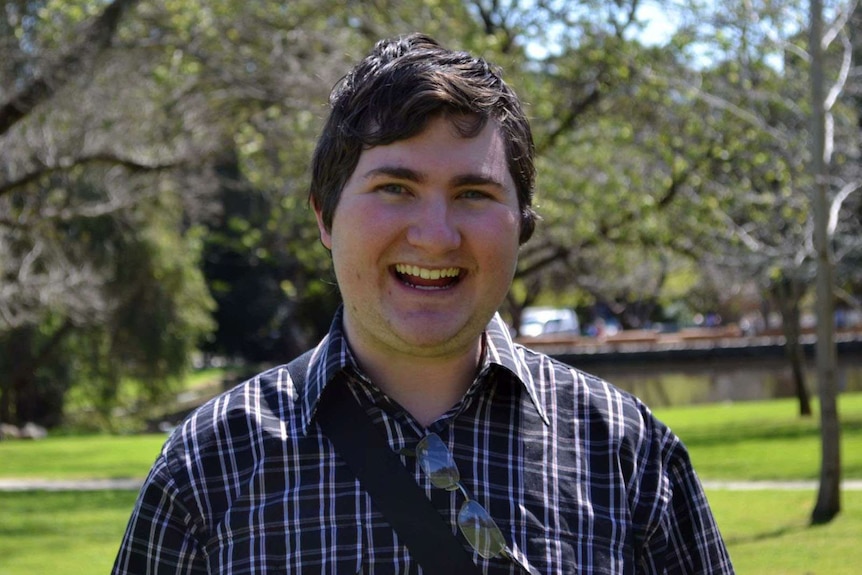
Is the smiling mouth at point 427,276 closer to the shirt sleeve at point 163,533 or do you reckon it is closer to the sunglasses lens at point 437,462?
the sunglasses lens at point 437,462

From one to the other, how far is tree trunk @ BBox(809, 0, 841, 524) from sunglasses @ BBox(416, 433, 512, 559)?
944cm

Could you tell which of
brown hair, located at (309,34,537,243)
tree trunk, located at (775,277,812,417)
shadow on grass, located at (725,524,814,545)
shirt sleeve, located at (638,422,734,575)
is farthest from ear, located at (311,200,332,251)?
tree trunk, located at (775,277,812,417)

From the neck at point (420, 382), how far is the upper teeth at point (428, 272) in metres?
0.15

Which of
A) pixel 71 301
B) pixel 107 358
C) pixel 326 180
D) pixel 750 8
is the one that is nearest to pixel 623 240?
pixel 750 8

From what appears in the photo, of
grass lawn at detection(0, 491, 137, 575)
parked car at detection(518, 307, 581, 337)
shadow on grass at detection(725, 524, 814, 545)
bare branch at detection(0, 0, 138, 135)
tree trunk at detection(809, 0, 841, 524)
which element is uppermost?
bare branch at detection(0, 0, 138, 135)

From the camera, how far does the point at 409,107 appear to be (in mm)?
2184

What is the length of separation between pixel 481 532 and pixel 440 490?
0.10 meters

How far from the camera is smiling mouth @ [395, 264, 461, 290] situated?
7.21 ft

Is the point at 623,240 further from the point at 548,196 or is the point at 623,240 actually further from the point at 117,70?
the point at 117,70

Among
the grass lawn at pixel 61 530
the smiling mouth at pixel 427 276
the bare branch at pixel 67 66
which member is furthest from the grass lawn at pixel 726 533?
the smiling mouth at pixel 427 276

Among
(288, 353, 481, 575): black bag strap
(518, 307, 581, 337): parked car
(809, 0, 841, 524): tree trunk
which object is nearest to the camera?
(288, 353, 481, 575): black bag strap

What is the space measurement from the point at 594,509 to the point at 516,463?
0.16 meters

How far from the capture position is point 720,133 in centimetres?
1473

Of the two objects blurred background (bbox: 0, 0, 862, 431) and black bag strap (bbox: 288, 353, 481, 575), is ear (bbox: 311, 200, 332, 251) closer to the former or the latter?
black bag strap (bbox: 288, 353, 481, 575)
